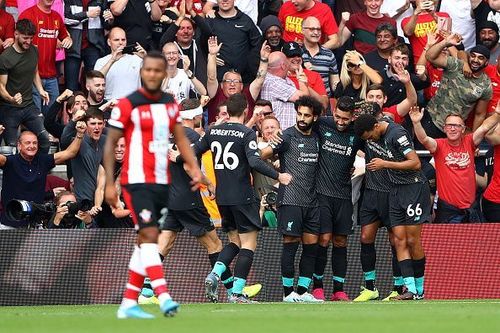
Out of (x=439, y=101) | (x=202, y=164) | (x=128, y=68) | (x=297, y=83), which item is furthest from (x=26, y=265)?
(x=439, y=101)

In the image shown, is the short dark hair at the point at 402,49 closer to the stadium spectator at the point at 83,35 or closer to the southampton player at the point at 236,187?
the southampton player at the point at 236,187

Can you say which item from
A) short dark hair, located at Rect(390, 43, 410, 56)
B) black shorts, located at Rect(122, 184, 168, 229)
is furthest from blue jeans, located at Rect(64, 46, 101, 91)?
black shorts, located at Rect(122, 184, 168, 229)

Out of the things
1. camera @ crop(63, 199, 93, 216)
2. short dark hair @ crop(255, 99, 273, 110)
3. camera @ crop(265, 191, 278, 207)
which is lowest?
camera @ crop(63, 199, 93, 216)

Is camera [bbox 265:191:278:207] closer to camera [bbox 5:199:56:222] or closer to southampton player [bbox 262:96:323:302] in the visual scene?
southampton player [bbox 262:96:323:302]

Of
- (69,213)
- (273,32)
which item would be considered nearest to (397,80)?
(273,32)

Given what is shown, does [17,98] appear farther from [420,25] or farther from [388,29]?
[420,25]

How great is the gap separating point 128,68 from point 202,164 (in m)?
3.40

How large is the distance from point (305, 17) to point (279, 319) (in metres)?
10.8

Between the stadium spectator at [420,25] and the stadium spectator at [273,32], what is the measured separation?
7.14ft

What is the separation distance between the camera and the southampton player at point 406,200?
16.5 metres

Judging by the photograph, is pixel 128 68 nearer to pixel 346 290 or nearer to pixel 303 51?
pixel 303 51

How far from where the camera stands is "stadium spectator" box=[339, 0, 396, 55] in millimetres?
21875

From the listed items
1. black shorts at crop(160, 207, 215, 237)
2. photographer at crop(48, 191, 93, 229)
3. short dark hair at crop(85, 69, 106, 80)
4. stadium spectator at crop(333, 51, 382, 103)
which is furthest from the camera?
short dark hair at crop(85, 69, 106, 80)

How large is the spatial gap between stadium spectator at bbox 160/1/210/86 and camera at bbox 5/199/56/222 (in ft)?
14.0
